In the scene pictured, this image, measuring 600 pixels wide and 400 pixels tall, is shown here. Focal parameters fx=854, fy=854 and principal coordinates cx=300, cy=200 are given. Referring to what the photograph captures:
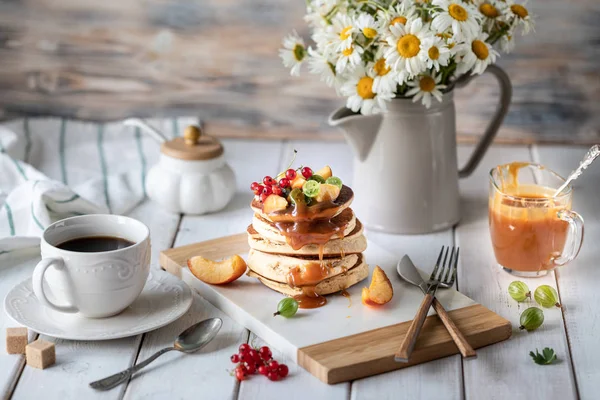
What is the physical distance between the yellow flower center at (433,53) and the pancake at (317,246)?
0.35m

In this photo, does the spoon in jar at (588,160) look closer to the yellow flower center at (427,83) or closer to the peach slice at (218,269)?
the yellow flower center at (427,83)

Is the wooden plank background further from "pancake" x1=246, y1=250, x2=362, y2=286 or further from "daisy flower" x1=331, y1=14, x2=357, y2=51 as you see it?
"pancake" x1=246, y1=250, x2=362, y2=286

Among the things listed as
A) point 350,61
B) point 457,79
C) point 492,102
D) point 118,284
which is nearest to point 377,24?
point 350,61

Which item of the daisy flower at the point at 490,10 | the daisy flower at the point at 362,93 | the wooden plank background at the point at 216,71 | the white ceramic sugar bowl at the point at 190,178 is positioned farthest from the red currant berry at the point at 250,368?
the wooden plank background at the point at 216,71

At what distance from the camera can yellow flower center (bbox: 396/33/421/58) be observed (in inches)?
63.9

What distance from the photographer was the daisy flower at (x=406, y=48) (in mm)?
1617

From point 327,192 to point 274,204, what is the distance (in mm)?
95

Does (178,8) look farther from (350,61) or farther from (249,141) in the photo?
(350,61)

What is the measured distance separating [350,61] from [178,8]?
1.01m

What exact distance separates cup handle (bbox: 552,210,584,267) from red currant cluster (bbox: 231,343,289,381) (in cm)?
64

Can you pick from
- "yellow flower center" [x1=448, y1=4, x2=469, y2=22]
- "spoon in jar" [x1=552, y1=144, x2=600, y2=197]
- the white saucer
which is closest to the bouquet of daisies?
"yellow flower center" [x1=448, y1=4, x2=469, y2=22]

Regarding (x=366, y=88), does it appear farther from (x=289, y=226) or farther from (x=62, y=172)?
(x=62, y=172)

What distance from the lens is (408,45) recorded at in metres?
1.63

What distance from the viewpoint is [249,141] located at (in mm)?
2598
